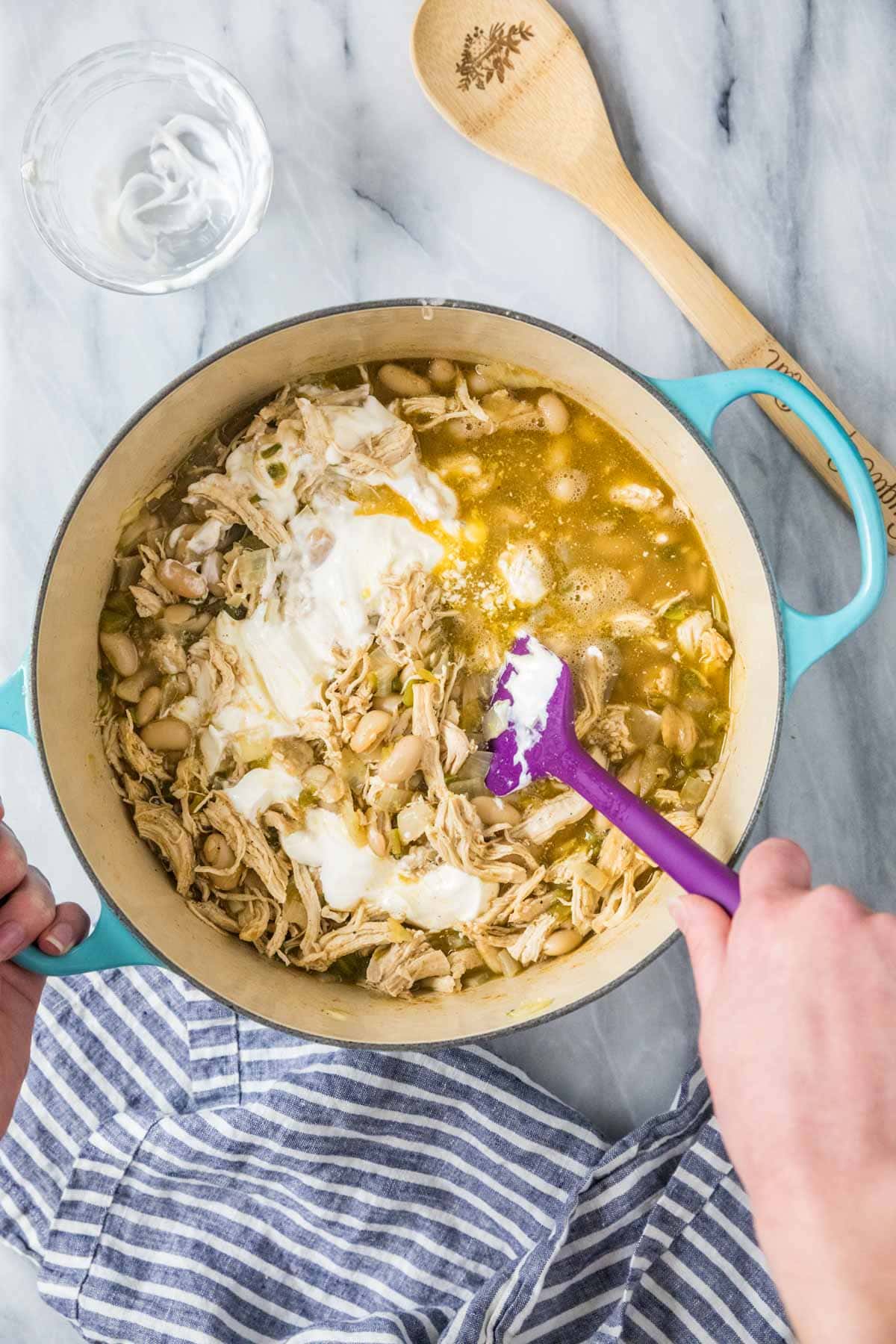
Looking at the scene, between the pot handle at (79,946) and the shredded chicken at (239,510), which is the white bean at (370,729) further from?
the pot handle at (79,946)

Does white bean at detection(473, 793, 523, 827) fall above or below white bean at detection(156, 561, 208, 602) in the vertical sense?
below

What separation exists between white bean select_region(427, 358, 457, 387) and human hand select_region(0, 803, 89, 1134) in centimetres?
117

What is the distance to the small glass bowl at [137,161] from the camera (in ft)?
7.79

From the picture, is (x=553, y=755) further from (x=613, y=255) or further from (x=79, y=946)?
(x=613, y=255)

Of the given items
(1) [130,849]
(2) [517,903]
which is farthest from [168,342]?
(2) [517,903]

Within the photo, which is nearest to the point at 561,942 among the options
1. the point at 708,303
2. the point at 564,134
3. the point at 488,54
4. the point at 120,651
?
the point at 120,651

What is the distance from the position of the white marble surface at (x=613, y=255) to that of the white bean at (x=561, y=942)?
191mm

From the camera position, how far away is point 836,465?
78.5 inches

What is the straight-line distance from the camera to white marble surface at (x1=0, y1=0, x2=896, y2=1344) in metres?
2.40

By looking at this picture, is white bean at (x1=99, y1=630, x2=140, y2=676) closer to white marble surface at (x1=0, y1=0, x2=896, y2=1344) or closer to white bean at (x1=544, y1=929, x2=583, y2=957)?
white marble surface at (x1=0, y1=0, x2=896, y2=1344)

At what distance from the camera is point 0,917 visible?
2074 mm

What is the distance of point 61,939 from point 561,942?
0.93 metres

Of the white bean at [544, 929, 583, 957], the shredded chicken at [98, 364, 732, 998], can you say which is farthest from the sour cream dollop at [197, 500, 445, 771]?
the white bean at [544, 929, 583, 957]

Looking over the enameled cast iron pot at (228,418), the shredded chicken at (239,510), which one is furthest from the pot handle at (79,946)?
the shredded chicken at (239,510)
